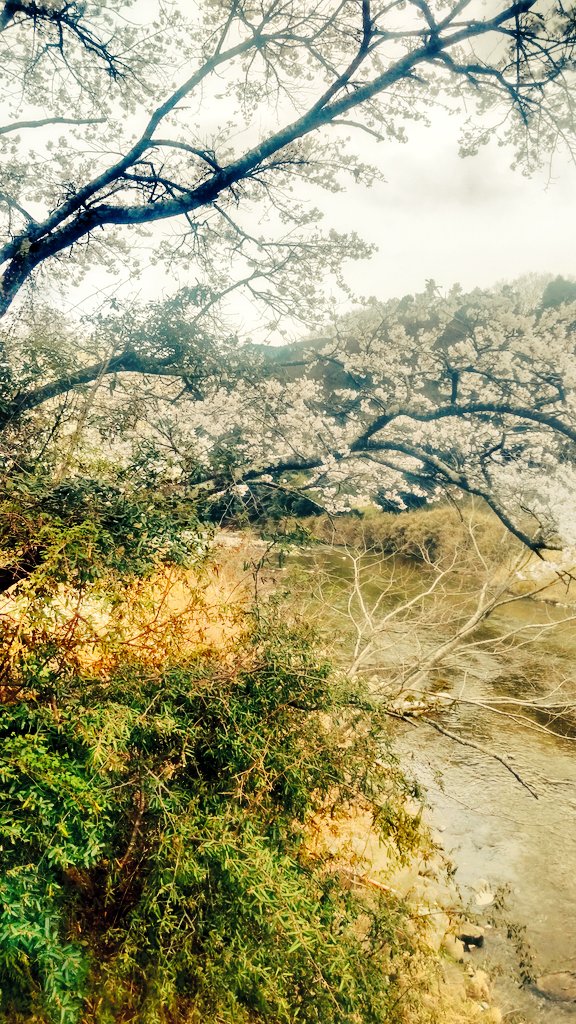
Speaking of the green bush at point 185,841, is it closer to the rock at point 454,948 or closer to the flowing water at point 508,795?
the flowing water at point 508,795

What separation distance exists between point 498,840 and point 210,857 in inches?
237

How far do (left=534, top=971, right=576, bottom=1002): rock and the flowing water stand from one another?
0.23 ft

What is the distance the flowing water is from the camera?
5.52 metres

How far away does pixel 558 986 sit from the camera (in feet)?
17.0

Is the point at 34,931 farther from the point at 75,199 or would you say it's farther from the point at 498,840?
the point at 498,840

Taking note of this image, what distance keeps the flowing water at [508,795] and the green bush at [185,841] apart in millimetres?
1351

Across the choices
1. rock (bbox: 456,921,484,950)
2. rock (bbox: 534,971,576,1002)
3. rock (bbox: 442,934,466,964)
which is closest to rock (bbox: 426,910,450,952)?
rock (bbox: 442,934,466,964)

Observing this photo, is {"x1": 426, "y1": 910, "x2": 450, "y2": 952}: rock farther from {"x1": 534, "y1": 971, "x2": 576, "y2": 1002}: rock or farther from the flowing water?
{"x1": 534, "y1": 971, "x2": 576, "y2": 1002}: rock

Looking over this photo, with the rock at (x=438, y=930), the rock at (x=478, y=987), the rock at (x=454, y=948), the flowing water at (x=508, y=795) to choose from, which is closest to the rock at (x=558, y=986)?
the flowing water at (x=508, y=795)

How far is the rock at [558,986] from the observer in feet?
16.8

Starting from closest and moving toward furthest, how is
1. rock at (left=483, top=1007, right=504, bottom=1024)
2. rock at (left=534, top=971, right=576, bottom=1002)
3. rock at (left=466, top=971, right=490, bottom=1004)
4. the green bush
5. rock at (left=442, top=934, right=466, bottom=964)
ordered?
1. the green bush
2. rock at (left=483, top=1007, right=504, bottom=1024)
3. rock at (left=466, top=971, right=490, bottom=1004)
4. rock at (left=534, top=971, right=576, bottom=1002)
5. rock at (left=442, top=934, right=466, bottom=964)

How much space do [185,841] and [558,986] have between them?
5.34 m

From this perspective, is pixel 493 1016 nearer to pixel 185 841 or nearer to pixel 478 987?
pixel 478 987

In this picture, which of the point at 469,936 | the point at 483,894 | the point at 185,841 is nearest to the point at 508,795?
the point at 483,894
